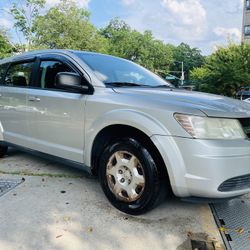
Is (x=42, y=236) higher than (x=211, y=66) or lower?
lower

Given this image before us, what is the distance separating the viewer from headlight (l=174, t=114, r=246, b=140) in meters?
2.75

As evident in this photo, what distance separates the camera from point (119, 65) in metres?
4.20

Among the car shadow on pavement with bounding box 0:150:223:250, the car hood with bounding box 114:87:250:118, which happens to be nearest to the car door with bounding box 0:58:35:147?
the car shadow on pavement with bounding box 0:150:223:250

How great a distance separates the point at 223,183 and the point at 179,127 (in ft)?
1.94

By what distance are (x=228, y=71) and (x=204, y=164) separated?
720 inches

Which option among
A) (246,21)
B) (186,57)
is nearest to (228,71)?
(246,21)

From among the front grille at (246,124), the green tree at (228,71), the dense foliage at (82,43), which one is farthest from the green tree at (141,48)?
the front grille at (246,124)

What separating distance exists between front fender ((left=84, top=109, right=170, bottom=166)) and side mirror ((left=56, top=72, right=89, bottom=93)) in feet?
1.32

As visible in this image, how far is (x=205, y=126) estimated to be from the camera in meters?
2.76

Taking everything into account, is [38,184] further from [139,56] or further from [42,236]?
[139,56]

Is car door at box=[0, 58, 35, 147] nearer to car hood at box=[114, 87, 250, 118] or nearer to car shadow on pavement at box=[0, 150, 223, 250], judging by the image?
car shadow on pavement at box=[0, 150, 223, 250]

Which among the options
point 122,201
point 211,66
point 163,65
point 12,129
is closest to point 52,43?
point 211,66

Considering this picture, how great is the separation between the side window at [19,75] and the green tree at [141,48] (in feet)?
151

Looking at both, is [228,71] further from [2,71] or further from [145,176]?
[145,176]
